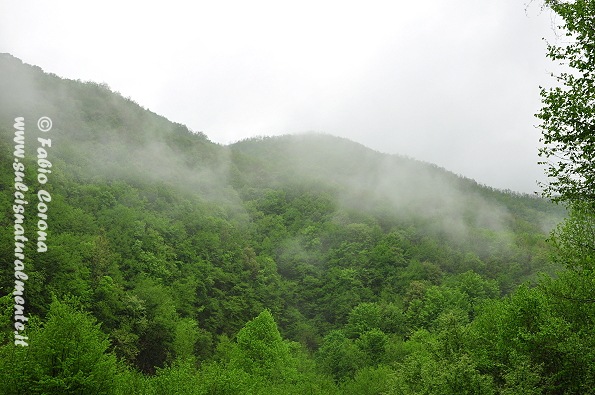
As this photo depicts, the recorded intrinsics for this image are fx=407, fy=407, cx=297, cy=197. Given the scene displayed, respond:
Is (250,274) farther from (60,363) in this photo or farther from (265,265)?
(60,363)

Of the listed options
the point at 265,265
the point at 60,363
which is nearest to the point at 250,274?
the point at 265,265

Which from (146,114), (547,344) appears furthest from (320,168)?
(547,344)

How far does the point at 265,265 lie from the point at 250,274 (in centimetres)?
616

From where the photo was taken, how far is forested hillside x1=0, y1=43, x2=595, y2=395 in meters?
23.2

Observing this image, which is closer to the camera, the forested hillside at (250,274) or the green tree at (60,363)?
the green tree at (60,363)

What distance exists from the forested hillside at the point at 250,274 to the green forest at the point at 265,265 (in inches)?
9.8

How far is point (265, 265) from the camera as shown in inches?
3944

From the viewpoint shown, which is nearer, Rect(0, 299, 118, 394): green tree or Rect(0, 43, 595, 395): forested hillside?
Rect(0, 299, 118, 394): green tree

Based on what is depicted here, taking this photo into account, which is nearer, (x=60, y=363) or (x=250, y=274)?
(x=60, y=363)

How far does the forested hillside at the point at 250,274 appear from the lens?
23234 millimetres

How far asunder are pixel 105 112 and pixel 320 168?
96.4m

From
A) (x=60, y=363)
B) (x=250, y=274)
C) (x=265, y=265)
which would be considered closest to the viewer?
(x=60, y=363)

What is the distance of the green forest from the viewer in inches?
845

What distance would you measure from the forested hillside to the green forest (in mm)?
248
